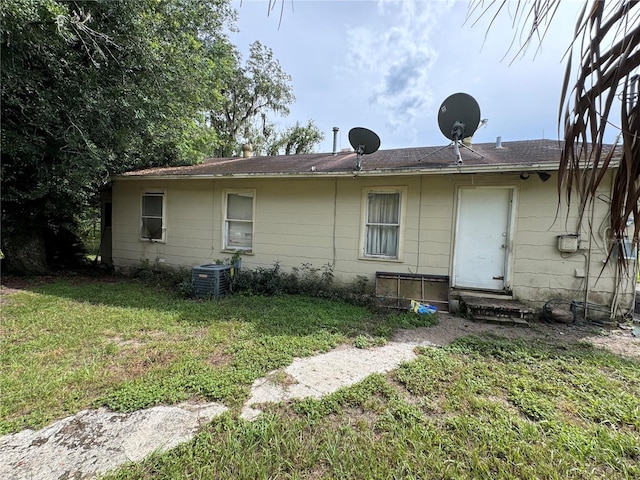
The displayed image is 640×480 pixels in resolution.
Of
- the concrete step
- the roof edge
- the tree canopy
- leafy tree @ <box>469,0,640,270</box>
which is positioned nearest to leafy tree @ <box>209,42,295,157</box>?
the tree canopy

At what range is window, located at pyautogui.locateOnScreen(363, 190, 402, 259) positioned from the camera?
570 centimetres

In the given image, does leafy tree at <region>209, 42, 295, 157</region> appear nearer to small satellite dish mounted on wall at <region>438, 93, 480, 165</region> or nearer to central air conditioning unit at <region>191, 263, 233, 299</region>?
central air conditioning unit at <region>191, 263, 233, 299</region>

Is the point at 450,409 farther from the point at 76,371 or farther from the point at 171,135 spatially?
the point at 171,135

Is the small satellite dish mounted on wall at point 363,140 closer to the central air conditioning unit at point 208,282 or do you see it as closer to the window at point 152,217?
the central air conditioning unit at point 208,282

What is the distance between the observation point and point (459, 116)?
5.18m

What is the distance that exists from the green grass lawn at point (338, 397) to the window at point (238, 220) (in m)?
2.67

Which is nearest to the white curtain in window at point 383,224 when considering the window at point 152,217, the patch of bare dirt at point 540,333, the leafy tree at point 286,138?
the patch of bare dirt at point 540,333

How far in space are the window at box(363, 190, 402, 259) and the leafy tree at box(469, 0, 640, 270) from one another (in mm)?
4852

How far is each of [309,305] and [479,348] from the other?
8.61 ft

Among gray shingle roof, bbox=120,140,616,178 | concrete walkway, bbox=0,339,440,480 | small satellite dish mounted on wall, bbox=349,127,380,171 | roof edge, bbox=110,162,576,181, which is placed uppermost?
small satellite dish mounted on wall, bbox=349,127,380,171

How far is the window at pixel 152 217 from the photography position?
295 inches

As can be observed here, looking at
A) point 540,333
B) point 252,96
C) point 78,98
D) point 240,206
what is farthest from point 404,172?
point 252,96

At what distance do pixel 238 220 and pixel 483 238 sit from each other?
5050 mm

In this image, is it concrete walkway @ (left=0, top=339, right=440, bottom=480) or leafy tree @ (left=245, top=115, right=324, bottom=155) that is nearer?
concrete walkway @ (left=0, top=339, right=440, bottom=480)
